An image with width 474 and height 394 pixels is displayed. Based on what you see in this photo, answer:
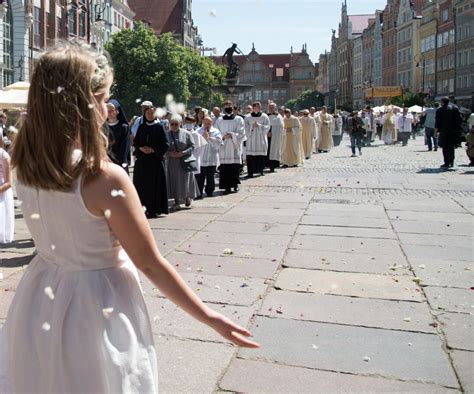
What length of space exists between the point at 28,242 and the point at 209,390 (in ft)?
17.2

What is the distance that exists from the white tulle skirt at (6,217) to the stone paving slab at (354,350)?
4.27 metres

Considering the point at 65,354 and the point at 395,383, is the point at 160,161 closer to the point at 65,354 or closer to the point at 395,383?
the point at 395,383

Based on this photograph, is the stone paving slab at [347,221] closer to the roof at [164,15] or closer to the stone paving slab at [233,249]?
the stone paving slab at [233,249]

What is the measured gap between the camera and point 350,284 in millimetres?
5793

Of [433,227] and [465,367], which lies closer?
[465,367]

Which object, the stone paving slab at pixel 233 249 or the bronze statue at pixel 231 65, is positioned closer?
the stone paving slab at pixel 233 249

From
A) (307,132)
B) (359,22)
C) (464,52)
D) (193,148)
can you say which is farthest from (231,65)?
(359,22)

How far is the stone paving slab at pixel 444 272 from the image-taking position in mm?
5859

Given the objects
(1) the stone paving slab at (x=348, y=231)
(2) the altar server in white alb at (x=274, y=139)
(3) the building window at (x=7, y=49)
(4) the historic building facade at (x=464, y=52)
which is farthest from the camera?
(4) the historic building facade at (x=464, y=52)

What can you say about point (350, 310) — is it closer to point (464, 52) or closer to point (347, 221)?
point (347, 221)

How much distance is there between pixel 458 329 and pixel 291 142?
16.0m

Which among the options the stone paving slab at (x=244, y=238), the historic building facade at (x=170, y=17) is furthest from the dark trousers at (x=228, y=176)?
the historic building facade at (x=170, y=17)

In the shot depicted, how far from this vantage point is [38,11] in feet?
156

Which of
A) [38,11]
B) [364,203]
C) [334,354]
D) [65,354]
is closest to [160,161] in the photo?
[364,203]
